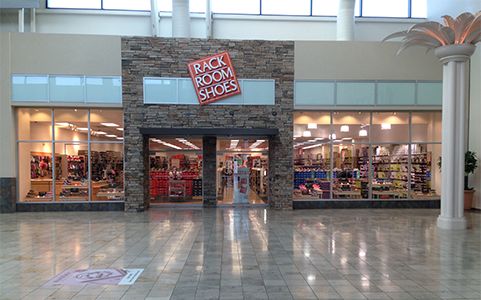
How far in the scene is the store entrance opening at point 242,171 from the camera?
14875mm

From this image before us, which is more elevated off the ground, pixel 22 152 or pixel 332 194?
pixel 22 152

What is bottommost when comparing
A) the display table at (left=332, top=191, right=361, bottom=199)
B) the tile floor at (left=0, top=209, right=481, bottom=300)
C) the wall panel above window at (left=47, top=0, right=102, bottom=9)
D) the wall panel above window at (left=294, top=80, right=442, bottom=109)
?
the tile floor at (left=0, top=209, right=481, bottom=300)

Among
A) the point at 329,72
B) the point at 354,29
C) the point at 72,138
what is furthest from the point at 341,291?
the point at 354,29

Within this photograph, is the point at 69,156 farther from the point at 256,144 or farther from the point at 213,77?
the point at 256,144

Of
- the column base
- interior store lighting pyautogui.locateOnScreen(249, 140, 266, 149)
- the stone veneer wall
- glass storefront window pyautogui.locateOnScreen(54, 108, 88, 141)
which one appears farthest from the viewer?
interior store lighting pyautogui.locateOnScreen(249, 140, 266, 149)

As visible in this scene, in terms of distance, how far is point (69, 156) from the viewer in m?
14.1

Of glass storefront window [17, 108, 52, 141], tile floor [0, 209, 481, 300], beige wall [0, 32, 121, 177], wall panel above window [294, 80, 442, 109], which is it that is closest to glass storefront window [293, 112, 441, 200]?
wall panel above window [294, 80, 442, 109]

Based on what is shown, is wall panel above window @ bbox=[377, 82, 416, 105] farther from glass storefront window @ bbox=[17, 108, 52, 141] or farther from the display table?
glass storefront window @ bbox=[17, 108, 52, 141]

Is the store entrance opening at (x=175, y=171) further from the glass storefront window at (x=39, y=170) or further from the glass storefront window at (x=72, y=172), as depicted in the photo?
the glass storefront window at (x=39, y=170)

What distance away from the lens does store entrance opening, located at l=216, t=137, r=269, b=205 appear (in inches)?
586

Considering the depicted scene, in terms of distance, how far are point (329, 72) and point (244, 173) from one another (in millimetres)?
5473

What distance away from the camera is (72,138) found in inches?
554

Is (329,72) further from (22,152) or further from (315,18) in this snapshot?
(22,152)

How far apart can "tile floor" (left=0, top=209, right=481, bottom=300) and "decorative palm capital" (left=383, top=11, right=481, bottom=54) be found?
17.9 ft
